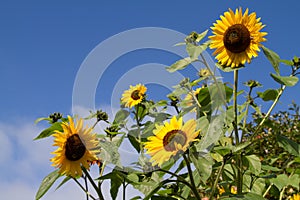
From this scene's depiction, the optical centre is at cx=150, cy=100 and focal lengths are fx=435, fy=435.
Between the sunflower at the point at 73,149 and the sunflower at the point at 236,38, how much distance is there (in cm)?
60

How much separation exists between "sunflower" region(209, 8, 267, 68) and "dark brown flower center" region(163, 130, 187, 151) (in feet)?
1.28

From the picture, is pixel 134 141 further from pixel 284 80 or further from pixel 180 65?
pixel 284 80

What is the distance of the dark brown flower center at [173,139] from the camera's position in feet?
4.81

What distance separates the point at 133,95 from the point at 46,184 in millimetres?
847

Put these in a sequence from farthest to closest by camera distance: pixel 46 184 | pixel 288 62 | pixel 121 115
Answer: pixel 121 115, pixel 288 62, pixel 46 184

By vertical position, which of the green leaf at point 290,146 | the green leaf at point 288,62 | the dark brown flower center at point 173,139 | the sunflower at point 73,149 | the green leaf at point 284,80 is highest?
the green leaf at point 288,62

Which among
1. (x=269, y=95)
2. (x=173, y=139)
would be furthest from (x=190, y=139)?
(x=269, y=95)

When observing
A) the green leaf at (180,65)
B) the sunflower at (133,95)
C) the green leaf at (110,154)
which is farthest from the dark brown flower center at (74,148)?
the sunflower at (133,95)

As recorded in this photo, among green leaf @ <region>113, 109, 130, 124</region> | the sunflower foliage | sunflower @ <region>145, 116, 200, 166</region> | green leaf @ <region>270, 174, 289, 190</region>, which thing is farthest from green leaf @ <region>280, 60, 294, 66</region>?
green leaf @ <region>113, 109, 130, 124</region>

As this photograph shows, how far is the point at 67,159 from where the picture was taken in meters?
1.62

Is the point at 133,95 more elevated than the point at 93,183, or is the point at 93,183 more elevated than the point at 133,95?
the point at 133,95

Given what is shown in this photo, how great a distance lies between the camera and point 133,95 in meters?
2.29

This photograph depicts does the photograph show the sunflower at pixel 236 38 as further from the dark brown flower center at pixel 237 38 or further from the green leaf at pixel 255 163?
the green leaf at pixel 255 163

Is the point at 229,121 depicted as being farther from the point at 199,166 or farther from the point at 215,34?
the point at 215,34
